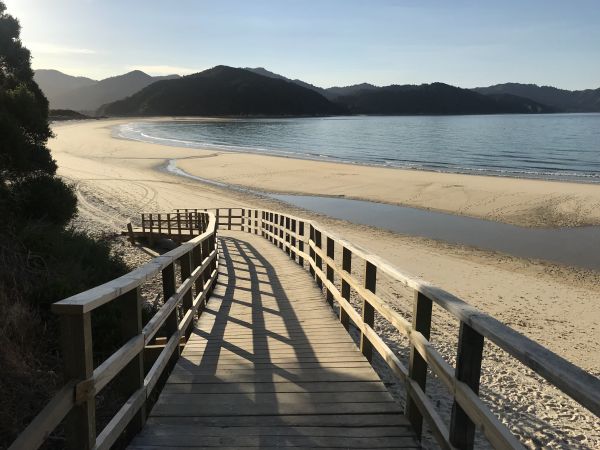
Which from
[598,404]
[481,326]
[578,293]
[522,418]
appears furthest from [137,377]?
[578,293]

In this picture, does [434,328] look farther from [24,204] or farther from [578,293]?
[24,204]

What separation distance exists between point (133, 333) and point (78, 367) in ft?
2.63

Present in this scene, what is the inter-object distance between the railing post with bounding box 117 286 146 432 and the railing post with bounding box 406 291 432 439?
1819mm

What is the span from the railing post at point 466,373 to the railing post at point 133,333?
6.39 feet

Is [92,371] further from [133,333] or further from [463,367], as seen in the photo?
[463,367]

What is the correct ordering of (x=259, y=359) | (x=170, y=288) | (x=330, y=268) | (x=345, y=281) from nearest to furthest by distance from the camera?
(x=170, y=288)
(x=259, y=359)
(x=345, y=281)
(x=330, y=268)

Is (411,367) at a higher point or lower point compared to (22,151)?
lower

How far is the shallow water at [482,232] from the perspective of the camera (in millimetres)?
16312

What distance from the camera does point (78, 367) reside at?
7.27 feet

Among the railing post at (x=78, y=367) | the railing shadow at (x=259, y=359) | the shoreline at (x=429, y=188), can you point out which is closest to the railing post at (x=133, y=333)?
the railing shadow at (x=259, y=359)

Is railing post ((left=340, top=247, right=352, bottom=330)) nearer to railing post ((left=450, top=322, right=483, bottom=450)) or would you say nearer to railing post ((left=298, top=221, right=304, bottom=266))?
railing post ((left=450, top=322, right=483, bottom=450))

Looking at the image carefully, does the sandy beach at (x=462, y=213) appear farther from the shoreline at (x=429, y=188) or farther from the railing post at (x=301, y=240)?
the railing post at (x=301, y=240)

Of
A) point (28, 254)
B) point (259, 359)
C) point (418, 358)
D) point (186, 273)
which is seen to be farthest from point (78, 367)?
point (28, 254)

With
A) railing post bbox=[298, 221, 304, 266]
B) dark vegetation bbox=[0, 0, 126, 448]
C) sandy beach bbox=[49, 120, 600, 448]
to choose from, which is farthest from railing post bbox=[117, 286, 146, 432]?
railing post bbox=[298, 221, 304, 266]
